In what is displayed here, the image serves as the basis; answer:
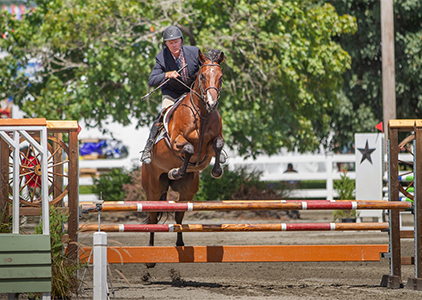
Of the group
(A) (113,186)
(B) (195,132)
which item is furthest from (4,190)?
(A) (113,186)

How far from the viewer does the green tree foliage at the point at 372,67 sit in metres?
19.0

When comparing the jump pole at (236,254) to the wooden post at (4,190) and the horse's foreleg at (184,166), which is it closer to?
the horse's foreleg at (184,166)

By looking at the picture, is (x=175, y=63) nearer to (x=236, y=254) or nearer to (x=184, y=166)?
(x=184, y=166)

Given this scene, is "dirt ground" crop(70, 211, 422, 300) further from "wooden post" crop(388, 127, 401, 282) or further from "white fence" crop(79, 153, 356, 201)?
"white fence" crop(79, 153, 356, 201)

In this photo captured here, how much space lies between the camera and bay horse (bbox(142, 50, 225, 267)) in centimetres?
580

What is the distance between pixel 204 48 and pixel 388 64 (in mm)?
4453

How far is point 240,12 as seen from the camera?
1316cm

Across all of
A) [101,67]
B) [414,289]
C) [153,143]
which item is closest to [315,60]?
[101,67]

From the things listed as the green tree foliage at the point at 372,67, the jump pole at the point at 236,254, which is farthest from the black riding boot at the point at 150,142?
the green tree foliage at the point at 372,67

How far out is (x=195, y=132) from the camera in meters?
6.20

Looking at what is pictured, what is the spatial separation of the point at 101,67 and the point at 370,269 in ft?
26.6

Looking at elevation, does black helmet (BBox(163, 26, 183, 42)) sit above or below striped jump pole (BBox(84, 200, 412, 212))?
above

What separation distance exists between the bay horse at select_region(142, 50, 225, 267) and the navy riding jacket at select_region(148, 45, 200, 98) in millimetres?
327

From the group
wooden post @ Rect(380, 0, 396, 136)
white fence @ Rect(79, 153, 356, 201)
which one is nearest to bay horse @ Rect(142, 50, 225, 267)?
wooden post @ Rect(380, 0, 396, 136)
